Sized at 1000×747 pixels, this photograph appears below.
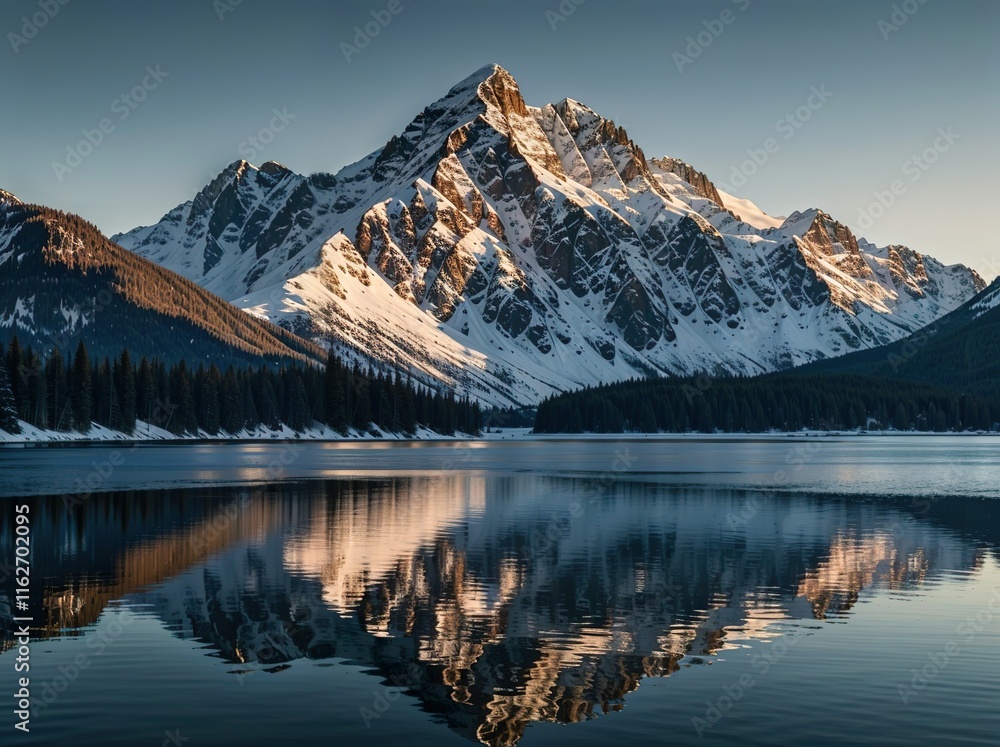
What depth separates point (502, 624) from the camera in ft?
119

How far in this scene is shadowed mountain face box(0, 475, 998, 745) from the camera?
30.3 meters

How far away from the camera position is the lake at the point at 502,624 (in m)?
25.2

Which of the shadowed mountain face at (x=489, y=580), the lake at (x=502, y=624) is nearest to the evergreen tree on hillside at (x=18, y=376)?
the lake at (x=502, y=624)

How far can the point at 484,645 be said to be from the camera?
108ft

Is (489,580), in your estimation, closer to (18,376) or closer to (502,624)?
(502,624)

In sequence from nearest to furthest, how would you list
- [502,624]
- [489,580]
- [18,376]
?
[502,624] < [489,580] < [18,376]

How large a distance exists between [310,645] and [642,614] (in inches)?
474

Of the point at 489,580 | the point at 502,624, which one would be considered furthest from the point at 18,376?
the point at 502,624

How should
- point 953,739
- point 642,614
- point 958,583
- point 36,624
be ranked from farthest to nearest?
1. point 958,583
2. point 642,614
3. point 36,624
4. point 953,739

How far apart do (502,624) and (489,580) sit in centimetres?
961

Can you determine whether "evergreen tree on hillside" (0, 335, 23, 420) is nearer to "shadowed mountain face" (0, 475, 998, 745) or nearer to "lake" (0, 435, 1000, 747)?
"lake" (0, 435, 1000, 747)

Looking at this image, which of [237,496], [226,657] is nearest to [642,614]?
[226,657]

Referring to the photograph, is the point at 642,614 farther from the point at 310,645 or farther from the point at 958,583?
the point at 958,583

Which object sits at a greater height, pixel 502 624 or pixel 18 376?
pixel 18 376
